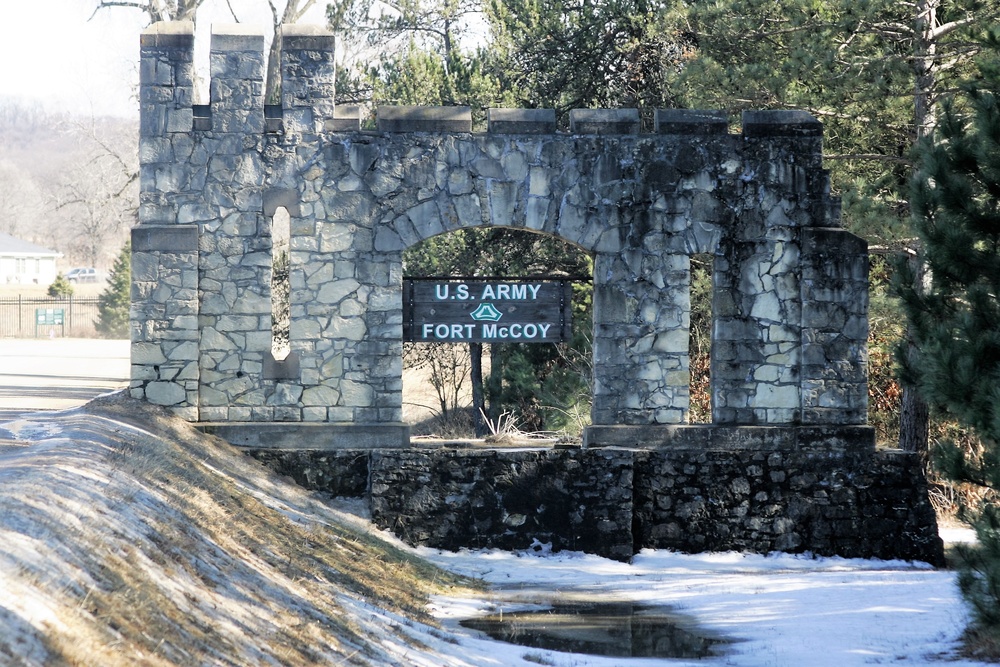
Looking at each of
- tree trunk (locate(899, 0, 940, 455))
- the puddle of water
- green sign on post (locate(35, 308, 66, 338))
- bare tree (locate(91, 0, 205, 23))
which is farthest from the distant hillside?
the puddle of water

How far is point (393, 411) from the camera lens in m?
12.4

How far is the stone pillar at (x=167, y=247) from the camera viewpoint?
1220cm

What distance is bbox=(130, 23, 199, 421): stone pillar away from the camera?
12.2 meters

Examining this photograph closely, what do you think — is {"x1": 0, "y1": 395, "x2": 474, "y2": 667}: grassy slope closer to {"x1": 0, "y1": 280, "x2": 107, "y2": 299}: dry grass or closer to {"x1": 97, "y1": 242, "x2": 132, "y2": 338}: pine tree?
{"x1": 97, "y1": 242, "x2": 132, "y2": 338}: pine tree

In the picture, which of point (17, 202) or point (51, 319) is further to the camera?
point (17, 202)

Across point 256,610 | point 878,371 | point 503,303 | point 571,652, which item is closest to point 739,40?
point 878,371

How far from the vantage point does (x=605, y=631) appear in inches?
391

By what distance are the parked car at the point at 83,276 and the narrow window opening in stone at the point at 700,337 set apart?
57.8 meters

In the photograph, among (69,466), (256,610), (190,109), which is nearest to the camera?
(256,610)

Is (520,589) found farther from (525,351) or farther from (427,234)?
(525,351)

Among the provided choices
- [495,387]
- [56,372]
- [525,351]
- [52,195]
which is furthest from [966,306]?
[52,195]

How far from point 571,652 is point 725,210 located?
5.09m

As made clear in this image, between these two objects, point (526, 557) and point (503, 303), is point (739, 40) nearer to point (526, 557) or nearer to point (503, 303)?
point (503, 303)

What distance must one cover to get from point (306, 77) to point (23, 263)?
57431mm
